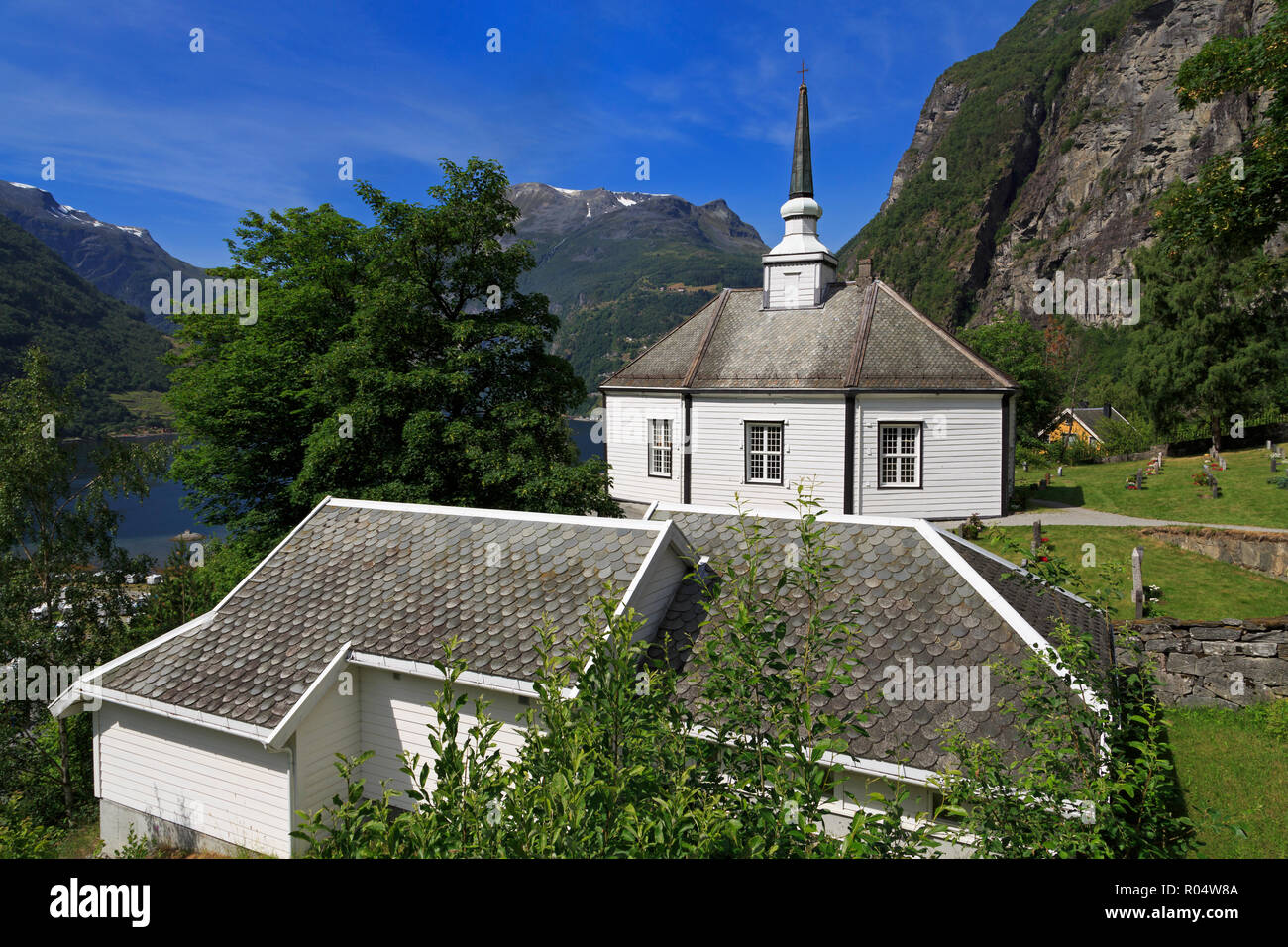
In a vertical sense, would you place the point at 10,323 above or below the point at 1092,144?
below

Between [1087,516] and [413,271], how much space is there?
90.7 feet

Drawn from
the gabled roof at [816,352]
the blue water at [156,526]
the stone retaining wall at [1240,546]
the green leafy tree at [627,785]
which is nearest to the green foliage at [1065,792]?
the green leafy tree at [627,785]

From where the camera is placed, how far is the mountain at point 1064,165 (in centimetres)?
13312

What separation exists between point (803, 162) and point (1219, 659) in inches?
991

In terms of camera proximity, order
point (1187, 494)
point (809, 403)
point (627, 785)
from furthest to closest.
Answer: point (1187, 494) → point (809, 403) → point (627, 785)

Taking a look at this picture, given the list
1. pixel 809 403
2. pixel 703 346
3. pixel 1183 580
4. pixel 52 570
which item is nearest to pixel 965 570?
pixel 1183 580

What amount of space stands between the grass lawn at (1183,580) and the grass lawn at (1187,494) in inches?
243

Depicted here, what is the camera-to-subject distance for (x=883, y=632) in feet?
29.3

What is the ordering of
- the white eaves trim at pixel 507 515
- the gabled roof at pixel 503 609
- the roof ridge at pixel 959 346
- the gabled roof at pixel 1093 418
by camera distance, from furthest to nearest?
the gabled roof at pixel 1093 418, the roof ridge at pixel 959 346, the white eaves trim at pixel 507 515, the gabled roof at pixel 503 609

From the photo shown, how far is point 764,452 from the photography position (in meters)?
27.3

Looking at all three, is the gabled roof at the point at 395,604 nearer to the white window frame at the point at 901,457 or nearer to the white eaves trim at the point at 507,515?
the white eaves trim at the point at 507,515

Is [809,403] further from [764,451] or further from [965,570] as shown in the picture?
[965,570]

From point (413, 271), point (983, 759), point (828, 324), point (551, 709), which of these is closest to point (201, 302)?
point (413, 271)
